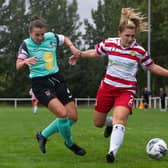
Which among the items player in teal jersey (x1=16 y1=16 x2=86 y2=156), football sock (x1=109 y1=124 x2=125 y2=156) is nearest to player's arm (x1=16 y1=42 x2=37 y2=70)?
player in teal jersey (x1=16 y1=16 x2=86 y2=156)

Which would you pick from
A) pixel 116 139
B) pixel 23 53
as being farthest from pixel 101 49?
pixel 116 139

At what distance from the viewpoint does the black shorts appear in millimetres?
9172

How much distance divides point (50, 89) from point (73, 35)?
220 ft

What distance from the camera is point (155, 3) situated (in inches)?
2207

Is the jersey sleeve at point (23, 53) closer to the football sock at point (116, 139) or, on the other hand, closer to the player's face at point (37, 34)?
the player's face at point (37, 34)

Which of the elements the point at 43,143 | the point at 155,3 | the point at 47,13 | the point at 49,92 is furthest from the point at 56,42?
the point at 47,13

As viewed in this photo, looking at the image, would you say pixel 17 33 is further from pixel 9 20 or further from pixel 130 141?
pixel 130 141

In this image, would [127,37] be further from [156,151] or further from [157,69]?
[156,151]

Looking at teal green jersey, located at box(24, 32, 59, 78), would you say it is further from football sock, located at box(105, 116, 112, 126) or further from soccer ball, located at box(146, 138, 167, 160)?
soccer ball, located at box(146, 138, 167, 160)

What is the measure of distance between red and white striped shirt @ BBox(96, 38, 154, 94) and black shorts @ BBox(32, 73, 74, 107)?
2.72 feet

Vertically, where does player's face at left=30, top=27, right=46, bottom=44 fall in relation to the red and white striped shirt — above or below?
above

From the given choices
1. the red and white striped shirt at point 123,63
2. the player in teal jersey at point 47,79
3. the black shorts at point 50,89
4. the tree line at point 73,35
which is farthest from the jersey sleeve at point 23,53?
the tree line at point 73,35

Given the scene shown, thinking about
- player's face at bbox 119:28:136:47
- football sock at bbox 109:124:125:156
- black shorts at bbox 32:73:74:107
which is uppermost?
player's face at bbox 119:28:136:47

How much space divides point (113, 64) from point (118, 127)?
111 centimetres
